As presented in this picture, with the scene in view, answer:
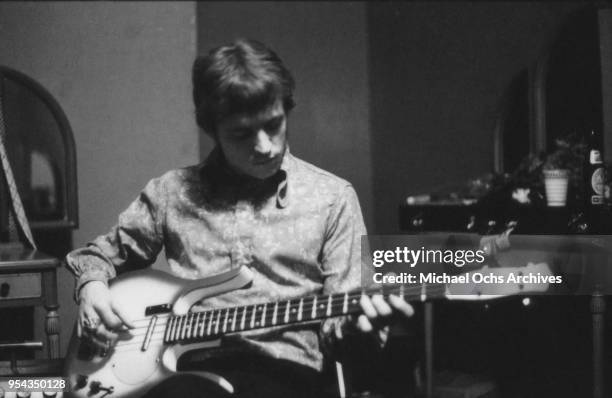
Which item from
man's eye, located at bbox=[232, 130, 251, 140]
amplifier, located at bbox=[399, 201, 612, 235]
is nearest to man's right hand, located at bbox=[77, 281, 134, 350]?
man's eye, located at bbox=[232, 130, 251, 140]

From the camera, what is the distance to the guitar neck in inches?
45.5

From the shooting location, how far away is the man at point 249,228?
1.34 meters

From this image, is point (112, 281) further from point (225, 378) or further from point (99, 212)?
point (99, 212)

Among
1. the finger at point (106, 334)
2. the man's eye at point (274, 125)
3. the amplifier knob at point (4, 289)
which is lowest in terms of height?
the amplifier knob at point (4, 289)

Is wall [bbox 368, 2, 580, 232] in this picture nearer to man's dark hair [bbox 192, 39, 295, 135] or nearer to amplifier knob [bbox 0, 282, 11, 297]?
man's dark hair [bbox 192, 39, 295, 135]

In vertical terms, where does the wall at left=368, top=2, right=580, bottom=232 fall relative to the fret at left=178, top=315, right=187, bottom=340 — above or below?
above

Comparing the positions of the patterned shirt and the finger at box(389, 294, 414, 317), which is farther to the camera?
the patterned shirt

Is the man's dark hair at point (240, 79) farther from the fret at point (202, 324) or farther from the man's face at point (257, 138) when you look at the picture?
the fret at point (202, 324)

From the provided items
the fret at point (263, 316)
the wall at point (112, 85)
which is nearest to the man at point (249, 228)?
the fret at point (263, 316)

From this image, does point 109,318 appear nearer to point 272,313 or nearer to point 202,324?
point 202,324

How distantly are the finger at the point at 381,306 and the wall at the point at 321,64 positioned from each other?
5.93 ft

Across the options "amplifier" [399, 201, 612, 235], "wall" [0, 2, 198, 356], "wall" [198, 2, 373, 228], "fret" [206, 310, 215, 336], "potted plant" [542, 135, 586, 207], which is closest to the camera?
"fret" [206, 310, 215, 336]

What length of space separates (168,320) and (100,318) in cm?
16

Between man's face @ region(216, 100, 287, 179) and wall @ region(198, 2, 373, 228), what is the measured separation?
153 cm
